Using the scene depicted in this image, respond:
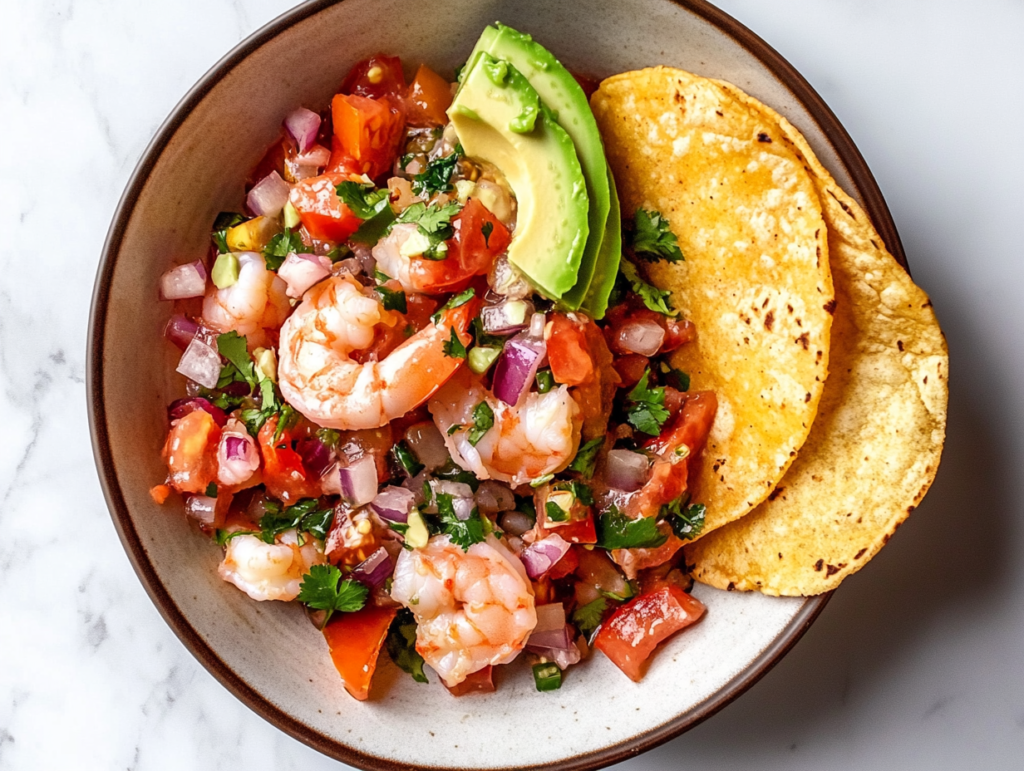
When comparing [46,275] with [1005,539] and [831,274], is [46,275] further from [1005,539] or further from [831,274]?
[1005,539]

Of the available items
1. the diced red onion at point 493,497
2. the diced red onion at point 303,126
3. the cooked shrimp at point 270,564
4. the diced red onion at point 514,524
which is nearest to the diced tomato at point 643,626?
the diced red onion at point 514,524

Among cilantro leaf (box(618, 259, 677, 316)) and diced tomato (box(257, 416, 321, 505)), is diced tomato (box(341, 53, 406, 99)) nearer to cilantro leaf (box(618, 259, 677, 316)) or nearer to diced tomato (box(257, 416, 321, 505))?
cilantro leaf (box(618, 259, 677, 316))

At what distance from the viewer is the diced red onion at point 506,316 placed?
2533mm

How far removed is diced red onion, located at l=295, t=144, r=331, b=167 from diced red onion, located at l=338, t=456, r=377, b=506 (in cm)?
102

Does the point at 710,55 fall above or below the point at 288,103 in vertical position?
above

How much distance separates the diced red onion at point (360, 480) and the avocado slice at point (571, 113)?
2.70 feet

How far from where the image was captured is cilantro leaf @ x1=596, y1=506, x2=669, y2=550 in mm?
2748

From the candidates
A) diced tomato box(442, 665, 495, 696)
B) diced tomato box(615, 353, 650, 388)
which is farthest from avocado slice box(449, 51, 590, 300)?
diced tomato box(442, 665, 495, 696)

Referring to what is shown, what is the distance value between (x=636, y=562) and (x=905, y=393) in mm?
1002

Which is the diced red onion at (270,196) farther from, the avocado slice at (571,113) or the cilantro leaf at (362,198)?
the avocado slice at (571,113)

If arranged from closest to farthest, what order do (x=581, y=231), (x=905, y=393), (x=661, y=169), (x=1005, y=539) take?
(x=581, y=231) → (x=905, y=393) → (x=661, y=169) → (x=1005, y=539)

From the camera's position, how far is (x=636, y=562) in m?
2.82

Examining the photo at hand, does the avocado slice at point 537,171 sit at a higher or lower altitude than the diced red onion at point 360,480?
higher

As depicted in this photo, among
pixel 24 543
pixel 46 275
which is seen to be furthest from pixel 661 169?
pixel 24 543
